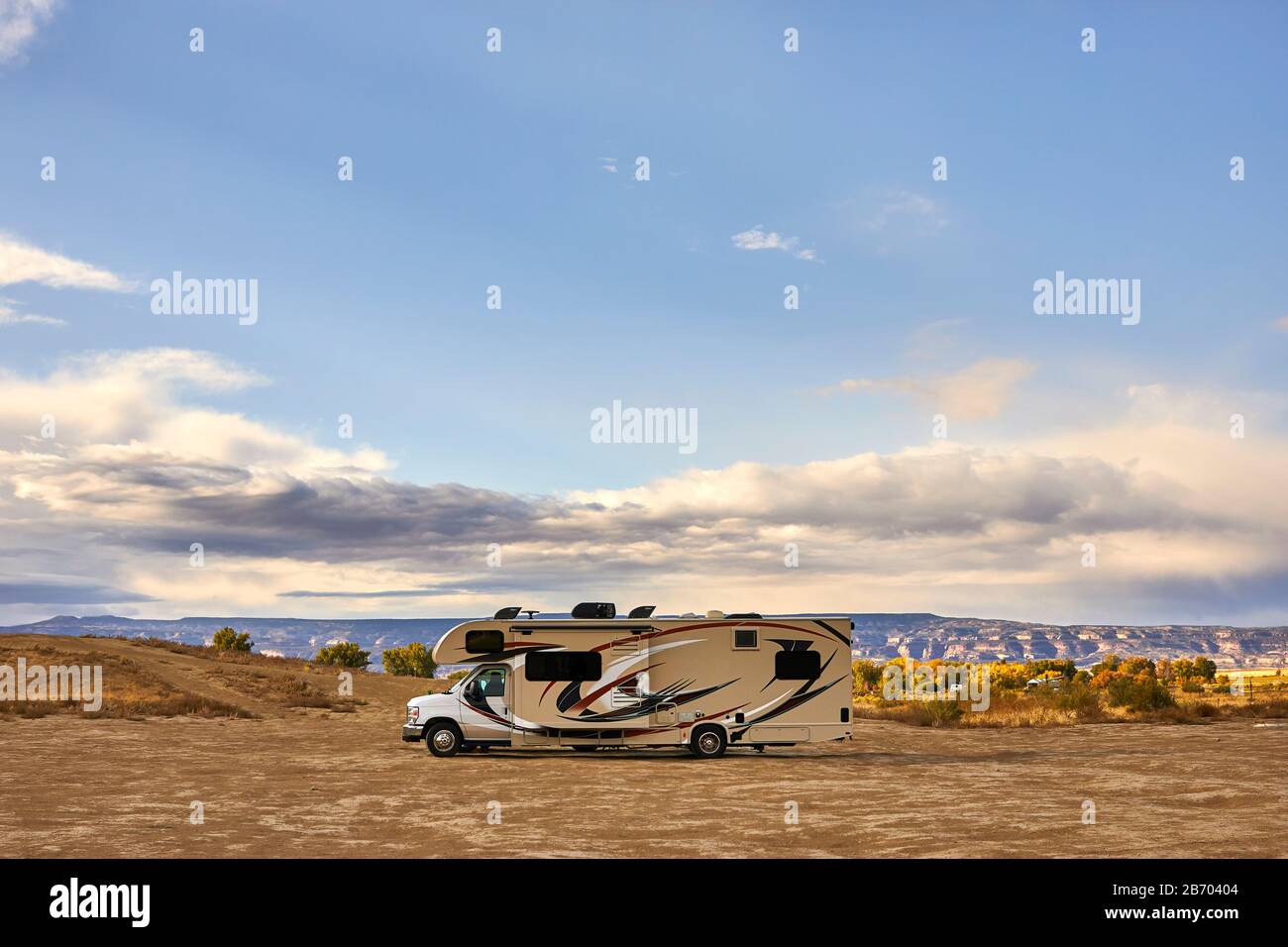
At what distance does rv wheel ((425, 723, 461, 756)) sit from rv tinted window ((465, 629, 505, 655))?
6.11 feet

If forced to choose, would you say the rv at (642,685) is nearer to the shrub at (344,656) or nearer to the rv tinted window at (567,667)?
the rv tinted window at (567,667)

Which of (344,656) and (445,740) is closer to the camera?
(445,740)

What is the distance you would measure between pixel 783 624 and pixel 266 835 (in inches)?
536

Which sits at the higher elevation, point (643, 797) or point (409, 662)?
point (643, 797)

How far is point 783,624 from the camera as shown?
25281 millimetres

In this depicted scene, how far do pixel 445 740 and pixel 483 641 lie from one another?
2434 mm

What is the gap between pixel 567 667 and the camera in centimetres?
2495

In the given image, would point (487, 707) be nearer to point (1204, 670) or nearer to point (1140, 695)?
point (1140, 695)

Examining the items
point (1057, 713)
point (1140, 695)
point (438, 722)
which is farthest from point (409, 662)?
point (438, 722)

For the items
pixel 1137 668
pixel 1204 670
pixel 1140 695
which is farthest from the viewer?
pixel 1204 670

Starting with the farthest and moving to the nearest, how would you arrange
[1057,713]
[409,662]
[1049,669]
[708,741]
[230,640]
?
1. [409,662]
2. [1049,669]
3. [230,640]
4. [1057,713]
5. [708,741]
